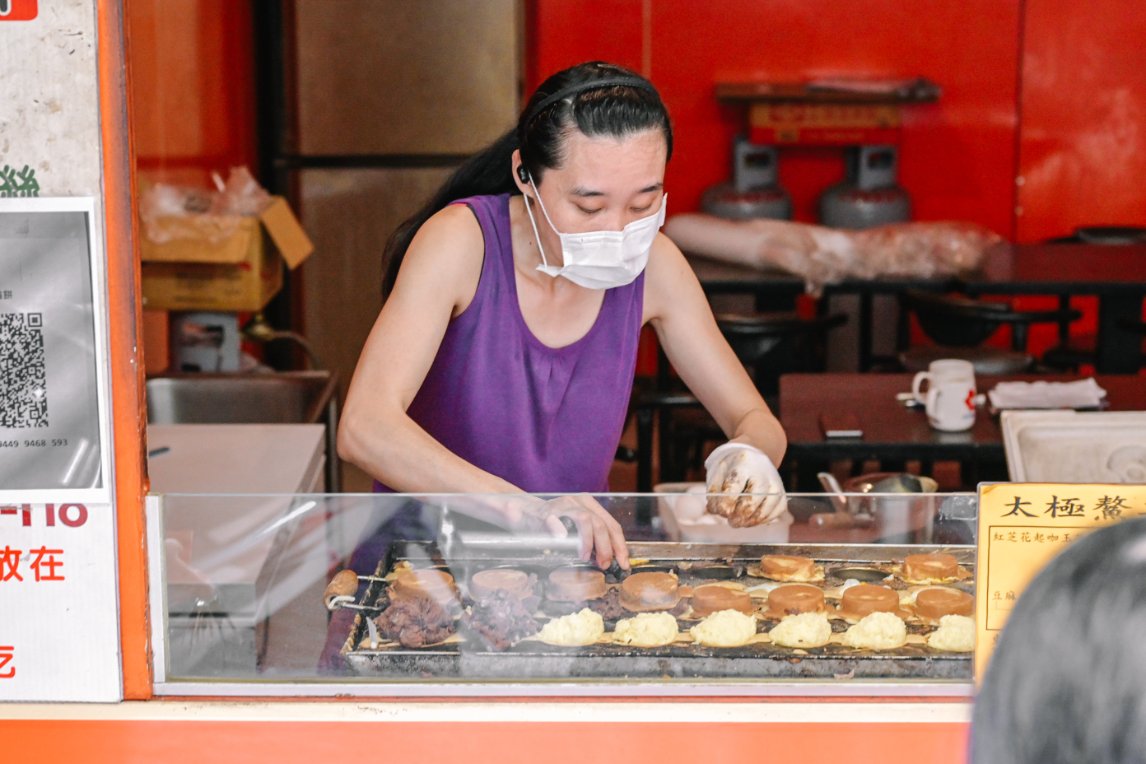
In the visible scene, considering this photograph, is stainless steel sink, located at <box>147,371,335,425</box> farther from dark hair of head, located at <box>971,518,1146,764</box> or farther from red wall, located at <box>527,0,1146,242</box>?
red wall, located at <box>527,0,1146,242</box>

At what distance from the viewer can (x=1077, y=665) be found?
70 cm

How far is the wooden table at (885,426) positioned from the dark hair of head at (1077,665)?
2663mm

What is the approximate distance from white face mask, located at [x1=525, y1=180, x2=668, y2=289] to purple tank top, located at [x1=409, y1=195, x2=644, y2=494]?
0.44ft

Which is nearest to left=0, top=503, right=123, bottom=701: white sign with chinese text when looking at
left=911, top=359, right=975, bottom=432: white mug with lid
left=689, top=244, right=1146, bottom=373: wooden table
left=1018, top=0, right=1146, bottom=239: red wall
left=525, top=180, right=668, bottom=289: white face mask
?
left=525, top=180, right=668, bottom=289: white face mask

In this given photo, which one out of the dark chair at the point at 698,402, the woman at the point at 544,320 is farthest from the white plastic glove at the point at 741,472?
the dark chair at the point at 698,402

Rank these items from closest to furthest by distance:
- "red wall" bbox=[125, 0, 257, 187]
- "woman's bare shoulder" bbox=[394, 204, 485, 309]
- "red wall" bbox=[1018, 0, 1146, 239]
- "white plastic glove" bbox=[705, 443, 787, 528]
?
1. "white plastic glove" bbox=[705, 443, 787, 528]
2. "woman's bare shoulder" bbox=[394, 204, 485, 309]
3. "red wall" bbox=[125, 0, 257, 187]
4. "red wall" bbox=[1018, 0, 1146, 239]

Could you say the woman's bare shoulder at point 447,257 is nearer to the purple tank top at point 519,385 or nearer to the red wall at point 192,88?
the purple tank top at point 519,385

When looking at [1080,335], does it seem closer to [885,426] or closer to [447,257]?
[885,426]

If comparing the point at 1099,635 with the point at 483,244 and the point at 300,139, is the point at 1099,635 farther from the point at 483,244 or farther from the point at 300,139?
the point at 300,139

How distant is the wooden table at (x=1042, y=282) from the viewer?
5332 mm

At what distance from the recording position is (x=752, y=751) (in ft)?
4.90

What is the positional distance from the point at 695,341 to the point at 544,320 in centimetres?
29

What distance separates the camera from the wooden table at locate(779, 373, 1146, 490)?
11.2ft

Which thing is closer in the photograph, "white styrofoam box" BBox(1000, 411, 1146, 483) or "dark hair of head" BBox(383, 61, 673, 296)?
"dark hair of head" BBox(383, 61, 673, 296)
